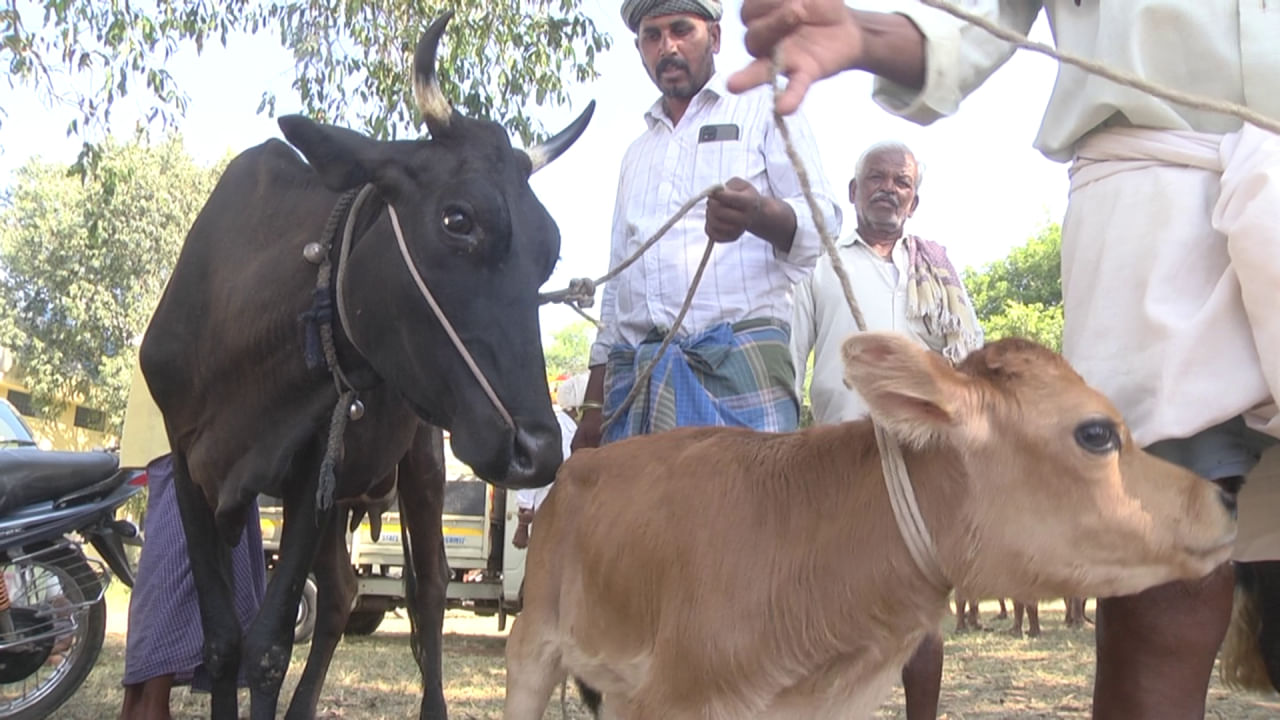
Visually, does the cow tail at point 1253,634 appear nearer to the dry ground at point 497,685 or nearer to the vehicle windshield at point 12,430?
the dry ground at point 497,685

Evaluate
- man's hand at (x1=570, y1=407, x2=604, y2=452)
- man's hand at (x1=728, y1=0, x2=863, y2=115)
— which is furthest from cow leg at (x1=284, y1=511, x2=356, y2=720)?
man's hand at (x1=728, y1=0, x2=863, y2=115)

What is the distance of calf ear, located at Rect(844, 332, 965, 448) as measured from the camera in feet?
7.21

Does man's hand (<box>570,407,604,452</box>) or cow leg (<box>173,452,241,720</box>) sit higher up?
man's hand (<box>570,407,604,452</box>)

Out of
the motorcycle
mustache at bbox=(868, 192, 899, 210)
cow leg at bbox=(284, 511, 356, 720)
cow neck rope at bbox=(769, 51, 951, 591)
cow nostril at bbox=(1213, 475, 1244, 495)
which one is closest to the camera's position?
cow nostril at bbox=(1213, 475, 1244, 495)

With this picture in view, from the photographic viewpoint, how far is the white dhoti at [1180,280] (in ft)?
5.95

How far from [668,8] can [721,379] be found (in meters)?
1.26

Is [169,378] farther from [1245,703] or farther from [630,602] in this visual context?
[1245,703]

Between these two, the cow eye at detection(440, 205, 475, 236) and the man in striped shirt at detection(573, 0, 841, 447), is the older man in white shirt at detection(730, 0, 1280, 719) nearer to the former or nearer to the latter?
the man in striped shirt at detection(573, 0, 841, 447)

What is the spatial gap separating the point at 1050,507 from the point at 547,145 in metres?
2.08

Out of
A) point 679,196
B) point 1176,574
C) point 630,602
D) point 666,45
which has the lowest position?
point 630,602

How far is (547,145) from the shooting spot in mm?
3625

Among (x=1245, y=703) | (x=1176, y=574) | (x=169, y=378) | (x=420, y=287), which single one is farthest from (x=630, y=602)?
(x=1245, y=703)

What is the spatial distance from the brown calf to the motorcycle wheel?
3.97 metres

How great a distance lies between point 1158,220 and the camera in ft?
6.55
